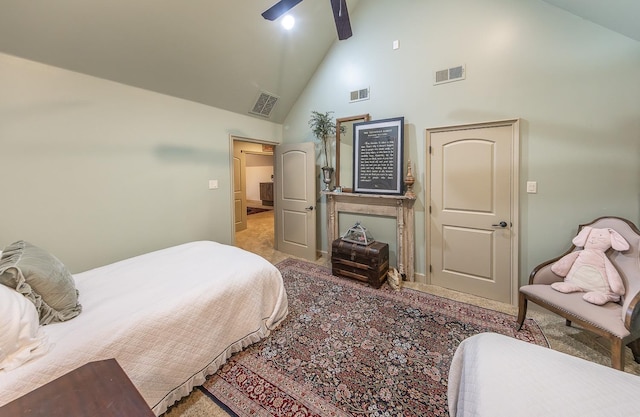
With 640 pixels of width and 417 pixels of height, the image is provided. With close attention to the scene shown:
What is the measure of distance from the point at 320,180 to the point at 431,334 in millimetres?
2665

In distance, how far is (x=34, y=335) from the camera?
111 centimetres

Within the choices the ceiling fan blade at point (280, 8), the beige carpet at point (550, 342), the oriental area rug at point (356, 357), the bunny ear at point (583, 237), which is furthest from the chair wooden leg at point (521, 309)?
the ceiling fan blade at point (280, 8)

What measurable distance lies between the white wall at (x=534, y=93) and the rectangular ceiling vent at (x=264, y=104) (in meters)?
1.63

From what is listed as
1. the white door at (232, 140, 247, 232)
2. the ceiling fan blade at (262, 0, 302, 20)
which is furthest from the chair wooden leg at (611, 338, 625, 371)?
the white door at (232, 140, 247, 232)

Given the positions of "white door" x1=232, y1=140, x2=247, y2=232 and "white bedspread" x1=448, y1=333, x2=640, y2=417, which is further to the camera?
"white door" x1=232, y1=140, x2=247, y2=232

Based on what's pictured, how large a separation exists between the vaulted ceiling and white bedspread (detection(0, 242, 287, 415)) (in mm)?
1944

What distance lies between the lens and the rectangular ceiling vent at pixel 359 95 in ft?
11.1

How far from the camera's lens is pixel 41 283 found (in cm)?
129

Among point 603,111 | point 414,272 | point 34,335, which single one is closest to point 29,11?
point 34,335

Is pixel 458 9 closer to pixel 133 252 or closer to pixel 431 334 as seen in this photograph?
pixel 431 334

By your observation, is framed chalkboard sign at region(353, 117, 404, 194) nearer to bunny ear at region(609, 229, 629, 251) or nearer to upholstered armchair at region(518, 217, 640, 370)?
upholstered armchair at region(518, 217, 640, 370)

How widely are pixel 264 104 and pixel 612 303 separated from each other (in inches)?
172

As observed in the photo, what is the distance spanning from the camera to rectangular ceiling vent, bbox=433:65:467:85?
2729 millimetres

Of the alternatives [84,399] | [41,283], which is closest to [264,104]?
[41,283]
